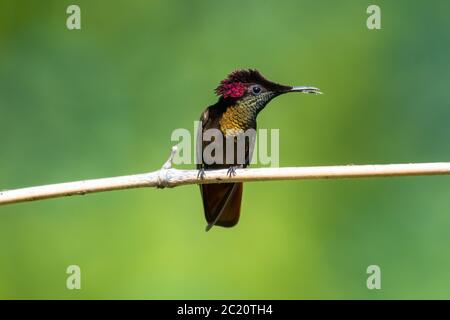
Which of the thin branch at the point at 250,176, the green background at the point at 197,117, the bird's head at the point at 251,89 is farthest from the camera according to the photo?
the green background at the point at 197,117

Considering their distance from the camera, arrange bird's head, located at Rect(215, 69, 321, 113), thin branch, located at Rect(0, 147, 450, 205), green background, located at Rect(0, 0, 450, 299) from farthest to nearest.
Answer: green background, located at Rect(0, 0, 450, 299) < bird's head, located at Rect(215, 69, 321, 113) < thin branch, located at Rect(0, 147, 450, 205)

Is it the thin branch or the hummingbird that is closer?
the thin branch

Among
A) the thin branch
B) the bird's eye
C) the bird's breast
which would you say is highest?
the bird's eye

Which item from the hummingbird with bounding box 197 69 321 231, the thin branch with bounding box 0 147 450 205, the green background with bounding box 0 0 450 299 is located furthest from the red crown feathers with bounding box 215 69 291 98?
the green background with bounding box 0 0 450 299

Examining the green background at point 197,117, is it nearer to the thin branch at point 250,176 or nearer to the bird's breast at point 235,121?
the bird's breast at point 235,121

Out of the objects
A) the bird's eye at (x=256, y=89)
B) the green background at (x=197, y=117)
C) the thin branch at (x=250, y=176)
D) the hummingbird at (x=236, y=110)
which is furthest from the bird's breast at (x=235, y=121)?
the green background at (x=197, y=117)

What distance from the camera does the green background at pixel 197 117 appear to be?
6.94 metres

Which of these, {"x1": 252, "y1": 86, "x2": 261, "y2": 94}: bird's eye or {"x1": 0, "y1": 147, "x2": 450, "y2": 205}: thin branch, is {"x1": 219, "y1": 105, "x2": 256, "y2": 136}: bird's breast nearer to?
{"x1": 252, "y1": 86, "x2": 261, "y2": 94}: bird's eye

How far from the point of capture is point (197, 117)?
24.6 feet

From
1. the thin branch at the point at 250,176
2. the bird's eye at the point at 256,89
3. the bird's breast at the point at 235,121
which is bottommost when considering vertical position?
the thin branch at the point at 250,176

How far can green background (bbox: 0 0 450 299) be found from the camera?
6.94 metres

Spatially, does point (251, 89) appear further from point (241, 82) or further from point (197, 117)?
point (197, 117)

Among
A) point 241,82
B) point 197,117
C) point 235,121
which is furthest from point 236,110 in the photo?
point 197,117

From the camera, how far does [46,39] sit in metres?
8.31
